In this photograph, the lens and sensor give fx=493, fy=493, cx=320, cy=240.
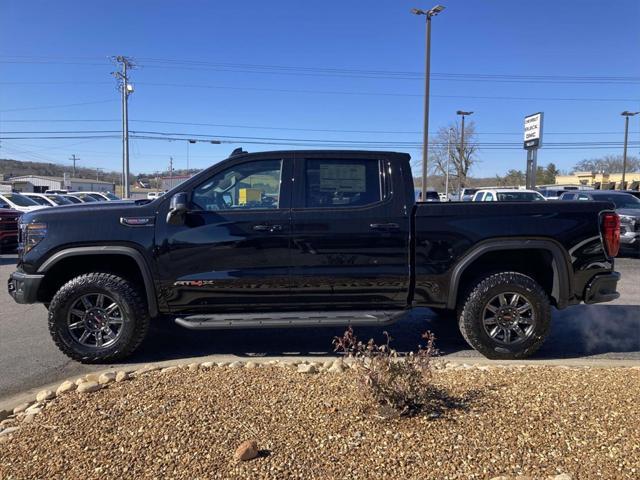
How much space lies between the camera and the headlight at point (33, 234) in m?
4.59

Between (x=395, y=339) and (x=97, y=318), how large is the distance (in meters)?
3.12

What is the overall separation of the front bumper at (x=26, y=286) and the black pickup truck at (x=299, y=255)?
1 cm

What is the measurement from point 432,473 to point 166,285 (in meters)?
3.02

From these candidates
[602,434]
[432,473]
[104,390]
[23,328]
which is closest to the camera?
[432,473]

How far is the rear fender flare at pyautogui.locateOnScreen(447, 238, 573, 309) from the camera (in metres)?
4.68

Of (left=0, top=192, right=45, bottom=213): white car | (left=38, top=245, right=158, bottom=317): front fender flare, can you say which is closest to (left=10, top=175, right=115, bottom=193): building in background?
(left=0, top=192, right=45, bottom=213): white car

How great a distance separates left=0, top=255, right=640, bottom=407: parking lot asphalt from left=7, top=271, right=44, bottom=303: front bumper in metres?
0.66

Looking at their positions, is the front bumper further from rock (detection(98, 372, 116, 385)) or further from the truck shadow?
rock (detection(98, 372, 116, 385))

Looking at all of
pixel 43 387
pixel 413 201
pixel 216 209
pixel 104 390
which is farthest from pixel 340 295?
pixel 43 387

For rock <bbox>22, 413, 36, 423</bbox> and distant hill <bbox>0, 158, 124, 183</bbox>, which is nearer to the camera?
rock <bbox>22, 413, 36, 423</bbox>

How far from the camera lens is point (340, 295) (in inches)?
187

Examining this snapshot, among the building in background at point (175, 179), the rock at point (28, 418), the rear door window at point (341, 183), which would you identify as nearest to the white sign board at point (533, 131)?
the building in background at point (175, 179)

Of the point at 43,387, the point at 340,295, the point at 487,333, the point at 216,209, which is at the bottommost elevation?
the point at 43,387

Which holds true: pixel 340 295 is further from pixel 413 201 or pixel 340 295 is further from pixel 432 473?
pixel 432 473
